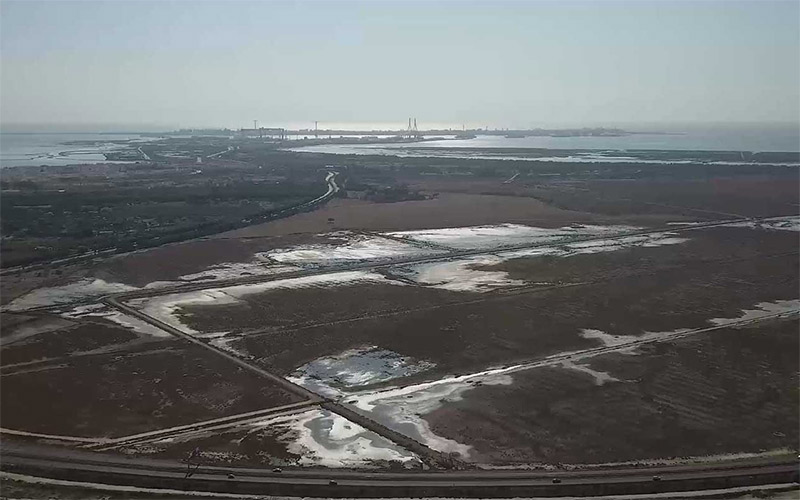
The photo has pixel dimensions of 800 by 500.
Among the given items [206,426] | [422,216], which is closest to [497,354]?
[206,426]

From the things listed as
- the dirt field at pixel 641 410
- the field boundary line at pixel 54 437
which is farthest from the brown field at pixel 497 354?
the field boundary line at pixel 54 437

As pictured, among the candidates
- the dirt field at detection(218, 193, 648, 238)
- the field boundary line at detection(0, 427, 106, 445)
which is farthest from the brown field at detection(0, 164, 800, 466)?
the dirt field at detection(218, 193, 648, 238)

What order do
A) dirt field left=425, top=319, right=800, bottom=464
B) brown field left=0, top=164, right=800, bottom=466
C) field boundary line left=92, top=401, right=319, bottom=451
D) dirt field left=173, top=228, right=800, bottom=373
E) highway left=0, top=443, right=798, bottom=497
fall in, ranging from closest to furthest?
highway left=0, top=443, right=798, bottom=497 < dirt field left=425, top=319, right=800, bottom=464 < field boundary line left=92, top=401, right=319, bottom=451 < brown field left=0, top=164, right=800, bottom=466 < dirt field left=173, top=228, right=800, bottom=373

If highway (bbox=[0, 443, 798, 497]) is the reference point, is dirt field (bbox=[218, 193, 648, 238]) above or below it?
above

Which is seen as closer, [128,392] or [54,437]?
[54,437]

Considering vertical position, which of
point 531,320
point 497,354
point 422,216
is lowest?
point 497,354

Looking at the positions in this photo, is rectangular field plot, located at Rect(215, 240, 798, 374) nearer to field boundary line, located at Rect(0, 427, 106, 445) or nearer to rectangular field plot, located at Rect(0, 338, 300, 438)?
rectangular field plot, located at Rect(0, 338, 300, 438)

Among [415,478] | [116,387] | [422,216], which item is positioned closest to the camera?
[415,478]

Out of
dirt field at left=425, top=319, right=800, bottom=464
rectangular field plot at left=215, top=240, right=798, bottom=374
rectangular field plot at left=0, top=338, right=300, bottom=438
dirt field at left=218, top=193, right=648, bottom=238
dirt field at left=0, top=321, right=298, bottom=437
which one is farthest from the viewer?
dirt field at left=218, top=193, right=648, bottom=238

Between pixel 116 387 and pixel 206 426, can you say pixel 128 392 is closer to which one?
pixel 116 387

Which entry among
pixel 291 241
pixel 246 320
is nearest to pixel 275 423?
pixel 246 320
